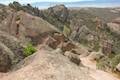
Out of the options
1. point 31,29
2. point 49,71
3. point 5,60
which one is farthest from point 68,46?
point 49,71

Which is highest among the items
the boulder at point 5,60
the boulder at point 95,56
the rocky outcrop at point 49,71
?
the rocky outcrop at point 49,71

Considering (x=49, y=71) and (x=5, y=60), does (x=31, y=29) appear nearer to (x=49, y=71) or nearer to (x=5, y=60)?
(x=5, y=60)

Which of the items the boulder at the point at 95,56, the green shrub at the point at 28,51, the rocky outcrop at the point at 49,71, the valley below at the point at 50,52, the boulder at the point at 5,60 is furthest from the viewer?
the boulder at the point at 95,56

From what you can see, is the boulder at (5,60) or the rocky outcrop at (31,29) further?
the rocky outcrop at (31,29)

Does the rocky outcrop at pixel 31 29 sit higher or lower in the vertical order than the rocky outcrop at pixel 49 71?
lower

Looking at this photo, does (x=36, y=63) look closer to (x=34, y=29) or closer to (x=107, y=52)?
(x=34, y=29)

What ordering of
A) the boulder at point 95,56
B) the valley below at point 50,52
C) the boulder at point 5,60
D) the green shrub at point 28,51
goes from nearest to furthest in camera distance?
the valley below at point 50,52 → the boulder at point 5,60 → the green shrub at point 28,51 → the boulder at point 95,56

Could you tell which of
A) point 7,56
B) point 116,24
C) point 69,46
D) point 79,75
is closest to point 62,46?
point 69,46

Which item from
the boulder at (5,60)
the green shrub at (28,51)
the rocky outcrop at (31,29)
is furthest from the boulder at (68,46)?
the boulder at (5,60)

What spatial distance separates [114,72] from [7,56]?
16565 mm

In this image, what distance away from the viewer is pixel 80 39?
6869cm

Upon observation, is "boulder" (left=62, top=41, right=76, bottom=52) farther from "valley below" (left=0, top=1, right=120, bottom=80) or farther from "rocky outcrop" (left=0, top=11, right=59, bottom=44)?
"rocky outcrop" (left=0, top=11, right=59, bottom=44)

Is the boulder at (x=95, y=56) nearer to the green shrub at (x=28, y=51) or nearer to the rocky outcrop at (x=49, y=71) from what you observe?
the green shrub at (x=28, y=51)

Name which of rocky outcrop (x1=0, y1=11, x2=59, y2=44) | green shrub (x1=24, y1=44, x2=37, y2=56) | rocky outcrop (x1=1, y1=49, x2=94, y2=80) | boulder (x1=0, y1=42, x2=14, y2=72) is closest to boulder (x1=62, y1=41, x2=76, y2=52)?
rocky outcrop (x1=0, y1=11, x2=59, y2=44)
